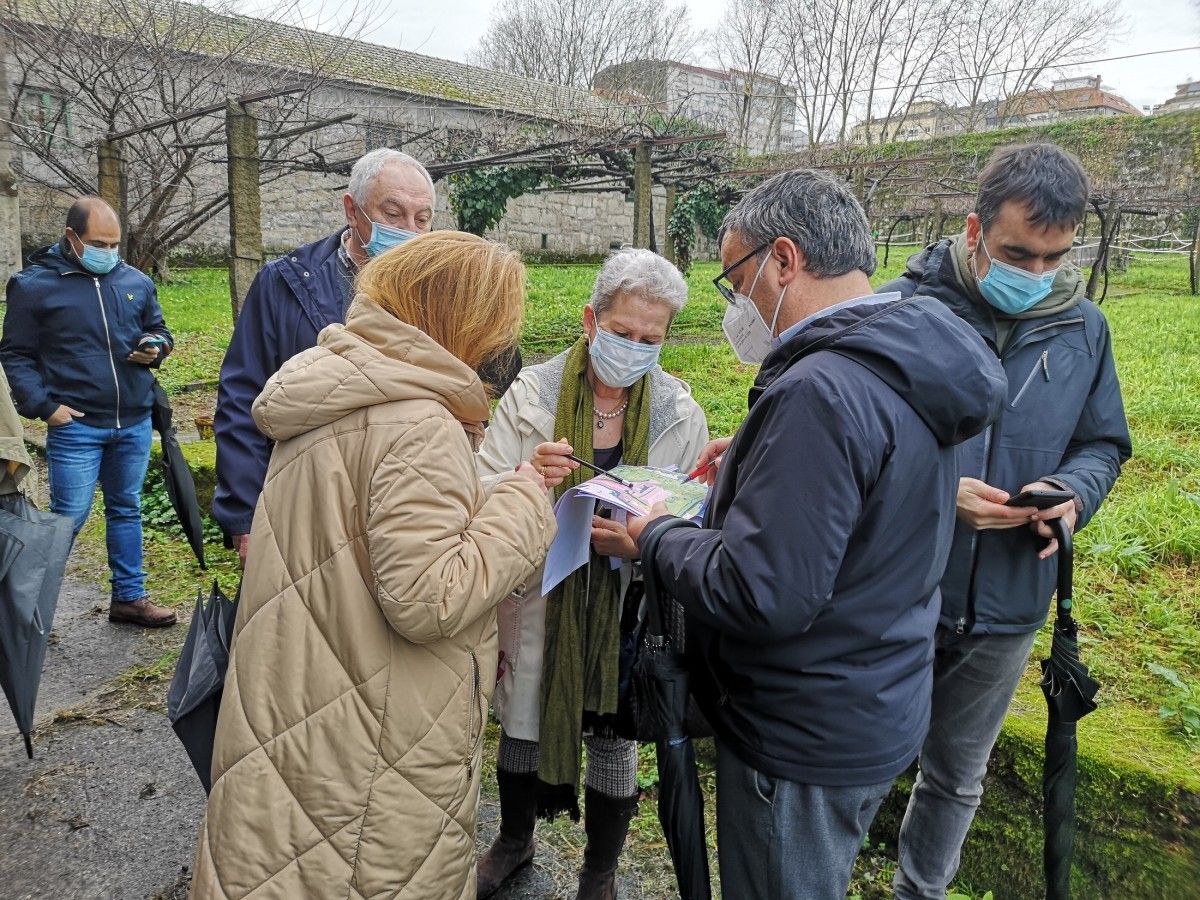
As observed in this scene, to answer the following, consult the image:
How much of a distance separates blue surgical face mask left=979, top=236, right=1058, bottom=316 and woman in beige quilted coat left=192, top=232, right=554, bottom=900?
4.71ft

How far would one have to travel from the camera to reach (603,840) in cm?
238

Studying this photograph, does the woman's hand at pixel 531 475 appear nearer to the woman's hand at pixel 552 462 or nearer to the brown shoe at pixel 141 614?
the woman's hand at pixel 552 462

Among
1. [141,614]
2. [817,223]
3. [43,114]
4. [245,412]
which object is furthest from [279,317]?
[43,114]

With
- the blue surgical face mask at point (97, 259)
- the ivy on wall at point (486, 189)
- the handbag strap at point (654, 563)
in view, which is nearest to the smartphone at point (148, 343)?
the blue surgical face mask at point (97, 259)

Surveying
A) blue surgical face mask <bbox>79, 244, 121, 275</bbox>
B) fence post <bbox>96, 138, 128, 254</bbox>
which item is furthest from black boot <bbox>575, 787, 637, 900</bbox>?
fence post <bbox>96, 138, 128, 254</bbox>

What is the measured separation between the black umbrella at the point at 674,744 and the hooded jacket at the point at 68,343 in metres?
3.46

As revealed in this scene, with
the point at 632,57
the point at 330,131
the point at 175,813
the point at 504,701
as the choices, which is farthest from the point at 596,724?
the point at 632,57

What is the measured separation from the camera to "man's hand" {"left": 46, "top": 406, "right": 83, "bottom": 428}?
12.6 feet

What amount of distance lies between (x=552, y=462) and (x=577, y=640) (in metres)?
0.52

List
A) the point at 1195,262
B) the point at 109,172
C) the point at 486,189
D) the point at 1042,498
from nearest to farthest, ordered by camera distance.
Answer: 1. the point at 1042,498
2. the point at 109,172
3. the point at 486,189
4. the point at 1195,262

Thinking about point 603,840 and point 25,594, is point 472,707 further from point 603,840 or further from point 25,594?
point 25,594

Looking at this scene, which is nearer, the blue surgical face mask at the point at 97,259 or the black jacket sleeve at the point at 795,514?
the black jacket sleeve at the point at 795,514

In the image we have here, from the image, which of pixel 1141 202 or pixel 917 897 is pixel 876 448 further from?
pixel 1141 202

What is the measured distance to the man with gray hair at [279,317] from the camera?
273 centimetres
